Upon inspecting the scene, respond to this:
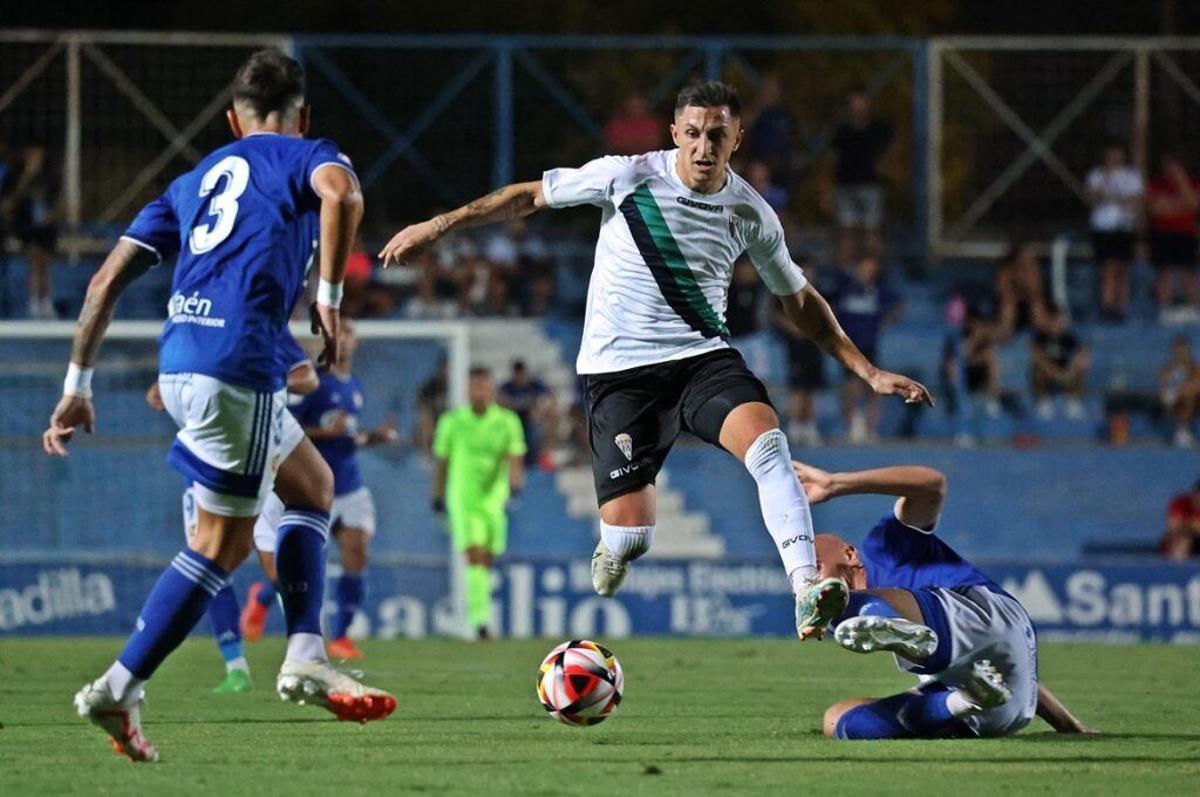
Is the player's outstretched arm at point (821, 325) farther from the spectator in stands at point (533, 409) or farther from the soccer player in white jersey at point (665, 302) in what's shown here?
the spectator in stands at point (533, 409)

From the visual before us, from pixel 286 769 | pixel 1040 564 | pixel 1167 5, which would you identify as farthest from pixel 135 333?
pixel 1167 5

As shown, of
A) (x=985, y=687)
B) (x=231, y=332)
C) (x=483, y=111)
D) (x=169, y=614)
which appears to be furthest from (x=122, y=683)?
(x=483, y=111)

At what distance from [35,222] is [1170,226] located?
12.7m

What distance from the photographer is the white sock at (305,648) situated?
765cm

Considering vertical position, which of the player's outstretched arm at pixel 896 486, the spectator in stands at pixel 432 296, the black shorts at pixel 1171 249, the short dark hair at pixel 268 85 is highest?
the black shorts at pixel 1171 249

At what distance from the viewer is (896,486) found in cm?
854

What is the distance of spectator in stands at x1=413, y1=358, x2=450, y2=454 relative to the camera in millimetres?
20062

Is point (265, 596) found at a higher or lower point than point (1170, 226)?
lower

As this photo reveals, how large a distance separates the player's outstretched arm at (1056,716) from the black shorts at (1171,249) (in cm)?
1625

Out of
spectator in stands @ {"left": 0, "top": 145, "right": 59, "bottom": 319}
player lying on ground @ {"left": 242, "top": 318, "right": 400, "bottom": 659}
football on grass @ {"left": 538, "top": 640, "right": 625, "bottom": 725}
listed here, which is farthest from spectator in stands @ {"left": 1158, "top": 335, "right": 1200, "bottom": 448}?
football on grass @ {"left": 538, "top": 640, "right": 625, "bottom": 725}

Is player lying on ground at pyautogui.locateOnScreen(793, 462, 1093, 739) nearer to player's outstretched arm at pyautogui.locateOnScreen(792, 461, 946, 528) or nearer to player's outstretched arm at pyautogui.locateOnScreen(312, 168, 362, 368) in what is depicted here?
player's outstretched arm at pyautogui.locateOnScreen(792, 461, 946, 528)

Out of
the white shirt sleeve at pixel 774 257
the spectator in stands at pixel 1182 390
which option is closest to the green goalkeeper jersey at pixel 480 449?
the spectator in stands at pixel 1182 390

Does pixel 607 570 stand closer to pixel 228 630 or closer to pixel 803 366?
pixel 228 630

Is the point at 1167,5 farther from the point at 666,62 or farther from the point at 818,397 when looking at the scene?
the point at 818,397
